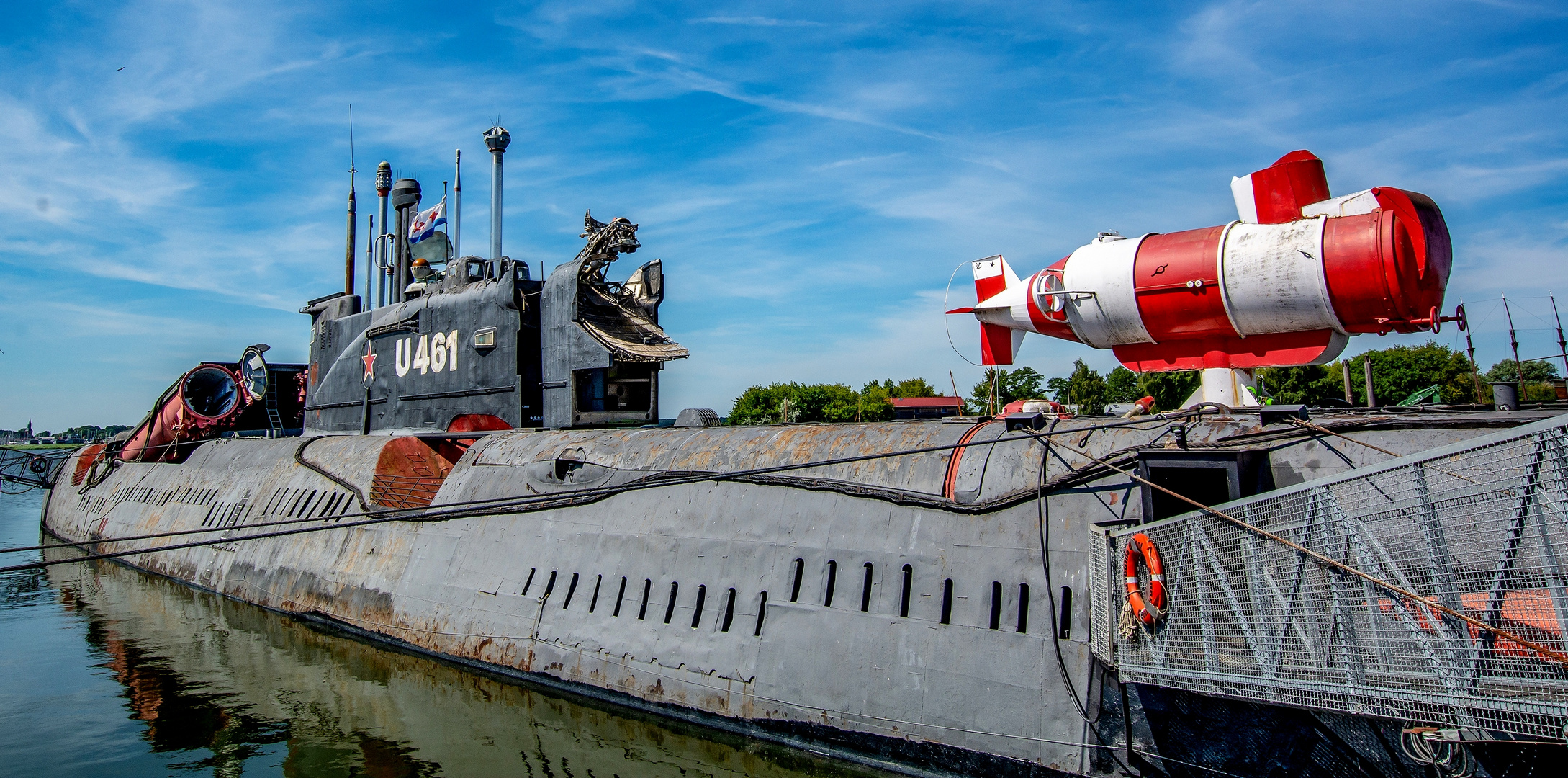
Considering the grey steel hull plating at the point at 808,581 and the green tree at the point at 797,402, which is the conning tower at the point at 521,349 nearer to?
the grey steel hull plating at the point at 808,581

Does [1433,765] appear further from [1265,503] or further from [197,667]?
[197,667]

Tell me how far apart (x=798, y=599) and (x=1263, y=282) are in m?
5.11

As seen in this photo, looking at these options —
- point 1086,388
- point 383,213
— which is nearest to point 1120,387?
point 1086,388

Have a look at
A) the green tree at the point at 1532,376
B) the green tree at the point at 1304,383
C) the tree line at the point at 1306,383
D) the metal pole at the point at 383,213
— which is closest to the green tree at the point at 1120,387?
the tree line at the point at 1306,383

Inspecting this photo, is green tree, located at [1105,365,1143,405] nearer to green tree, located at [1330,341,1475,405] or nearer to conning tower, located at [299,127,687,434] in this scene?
green tree, located at [1330,341,1475,405]

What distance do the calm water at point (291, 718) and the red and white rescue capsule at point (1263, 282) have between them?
16.4 feet

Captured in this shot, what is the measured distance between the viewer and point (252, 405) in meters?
25.9

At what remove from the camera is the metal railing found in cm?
464

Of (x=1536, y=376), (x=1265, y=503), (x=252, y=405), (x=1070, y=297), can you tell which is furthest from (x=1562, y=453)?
(x=1536, y=376)

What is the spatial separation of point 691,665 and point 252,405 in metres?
21.8

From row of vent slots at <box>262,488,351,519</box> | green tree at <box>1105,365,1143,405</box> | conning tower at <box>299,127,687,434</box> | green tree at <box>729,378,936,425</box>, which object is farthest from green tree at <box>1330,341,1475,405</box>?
row of vent slots at <box>262,488,351,519</box>

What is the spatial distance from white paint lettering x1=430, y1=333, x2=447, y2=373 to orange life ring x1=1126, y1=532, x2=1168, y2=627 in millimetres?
13567

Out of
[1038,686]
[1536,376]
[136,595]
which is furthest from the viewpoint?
[1536,376]

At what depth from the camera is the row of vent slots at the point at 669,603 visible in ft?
30.0
